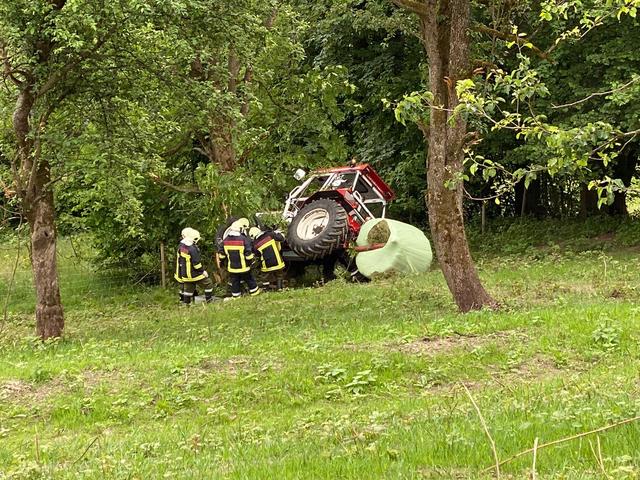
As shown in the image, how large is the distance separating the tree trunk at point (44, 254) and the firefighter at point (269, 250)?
6.22 metres

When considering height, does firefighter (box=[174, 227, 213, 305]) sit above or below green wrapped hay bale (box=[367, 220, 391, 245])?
below

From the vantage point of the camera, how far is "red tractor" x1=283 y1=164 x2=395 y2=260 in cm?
1728

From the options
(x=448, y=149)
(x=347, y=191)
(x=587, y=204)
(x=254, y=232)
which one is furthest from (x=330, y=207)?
(x=587, y=204)

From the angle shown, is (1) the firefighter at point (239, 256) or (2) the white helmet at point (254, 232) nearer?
(1) the firefighter at point (239, 256)

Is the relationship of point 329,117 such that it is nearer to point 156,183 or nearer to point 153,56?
point 156,183

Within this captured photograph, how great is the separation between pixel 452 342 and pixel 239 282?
365 inches

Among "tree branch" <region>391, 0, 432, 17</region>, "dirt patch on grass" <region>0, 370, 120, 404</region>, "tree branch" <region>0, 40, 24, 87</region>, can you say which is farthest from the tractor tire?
"dirt patch on grass" <region>0, 370, 120, 404</region>

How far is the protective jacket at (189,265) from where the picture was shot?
17.5m


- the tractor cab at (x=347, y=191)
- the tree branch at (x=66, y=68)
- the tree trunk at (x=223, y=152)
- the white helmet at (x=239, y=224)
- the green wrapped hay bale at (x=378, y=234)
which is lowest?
the green wrapped hay bale at (x=378, y=234)

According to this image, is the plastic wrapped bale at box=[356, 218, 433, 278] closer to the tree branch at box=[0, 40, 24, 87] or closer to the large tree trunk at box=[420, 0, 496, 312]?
the large tree trunk at box=[420, 0, 496, 312]

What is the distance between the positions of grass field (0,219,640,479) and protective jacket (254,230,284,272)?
13.4 feet

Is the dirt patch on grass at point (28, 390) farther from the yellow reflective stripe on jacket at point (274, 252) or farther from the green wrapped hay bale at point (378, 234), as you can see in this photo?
the green wrapped hay bale at point (378, 234)

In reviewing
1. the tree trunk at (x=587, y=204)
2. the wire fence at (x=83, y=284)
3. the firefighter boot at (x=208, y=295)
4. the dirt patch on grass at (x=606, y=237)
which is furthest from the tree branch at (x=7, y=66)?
the tree trunk at (x=587, y=204)

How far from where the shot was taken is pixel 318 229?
696 inches
